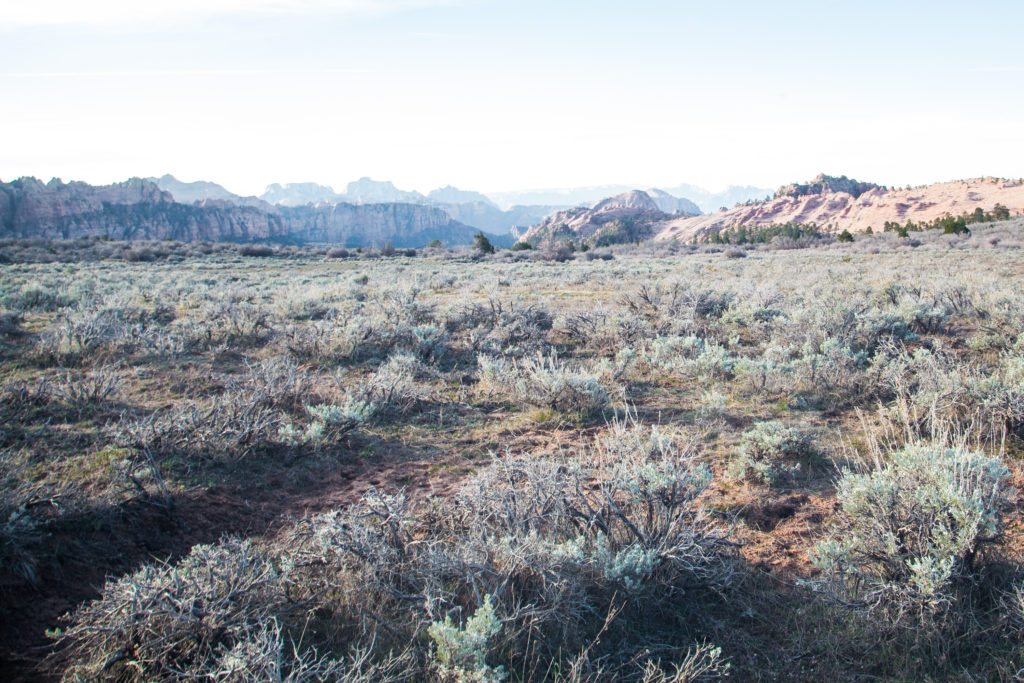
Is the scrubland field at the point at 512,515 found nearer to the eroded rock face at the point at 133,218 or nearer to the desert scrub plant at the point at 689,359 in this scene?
the desert scrub plant at the point at 689,359

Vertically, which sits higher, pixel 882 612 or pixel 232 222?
pixel 232 222

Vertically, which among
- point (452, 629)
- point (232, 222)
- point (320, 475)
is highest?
point (232, 222)

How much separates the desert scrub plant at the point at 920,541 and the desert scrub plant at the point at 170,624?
2881mm

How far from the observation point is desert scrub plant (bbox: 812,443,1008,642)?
2.69m

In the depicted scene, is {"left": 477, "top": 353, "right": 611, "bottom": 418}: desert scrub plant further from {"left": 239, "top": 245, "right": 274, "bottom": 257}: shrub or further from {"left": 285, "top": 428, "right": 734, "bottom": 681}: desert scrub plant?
{"left": 239, "top": 245, "right": 274, "bottom": 257}: shrub

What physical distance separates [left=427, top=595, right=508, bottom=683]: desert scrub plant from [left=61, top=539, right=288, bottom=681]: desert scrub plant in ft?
2.55

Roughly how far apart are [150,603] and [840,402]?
6279mm

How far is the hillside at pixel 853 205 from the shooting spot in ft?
258

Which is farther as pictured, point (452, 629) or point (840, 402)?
point (840, 402)

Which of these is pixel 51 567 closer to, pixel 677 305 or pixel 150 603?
pixel 150 603

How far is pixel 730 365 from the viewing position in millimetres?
7336

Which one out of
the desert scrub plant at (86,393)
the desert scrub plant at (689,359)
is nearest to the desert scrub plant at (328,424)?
the desert scrub plant at (86,393)

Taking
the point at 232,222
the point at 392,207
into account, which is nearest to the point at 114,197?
the point at 232,222

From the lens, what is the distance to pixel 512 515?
3309 mm
